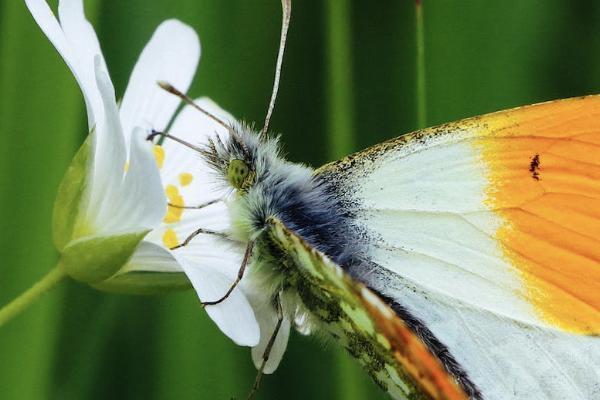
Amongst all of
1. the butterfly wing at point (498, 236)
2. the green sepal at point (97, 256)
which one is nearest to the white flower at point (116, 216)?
the green sepal at point (97, 256)

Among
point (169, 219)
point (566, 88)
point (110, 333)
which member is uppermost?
point (566, 88)

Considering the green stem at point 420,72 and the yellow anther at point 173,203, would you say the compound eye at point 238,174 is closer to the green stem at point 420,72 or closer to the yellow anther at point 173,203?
the yellow anther at point 173,203

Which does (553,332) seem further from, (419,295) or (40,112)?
(40,112)

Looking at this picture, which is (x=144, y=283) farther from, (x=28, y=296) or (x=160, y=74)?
(x=160, y=74)

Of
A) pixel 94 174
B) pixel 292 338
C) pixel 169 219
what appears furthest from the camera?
pixel 292 338

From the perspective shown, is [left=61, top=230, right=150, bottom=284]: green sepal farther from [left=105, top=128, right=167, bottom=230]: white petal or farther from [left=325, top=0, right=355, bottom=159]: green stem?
[left=325, top=0, right=355, bottom=159]: green stem

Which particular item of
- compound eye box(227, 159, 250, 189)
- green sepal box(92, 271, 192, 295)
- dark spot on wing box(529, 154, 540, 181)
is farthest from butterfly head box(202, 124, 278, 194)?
dark spot on wing box(529, 154, 540, 181)

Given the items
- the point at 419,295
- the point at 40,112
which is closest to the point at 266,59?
the point at 40,112
